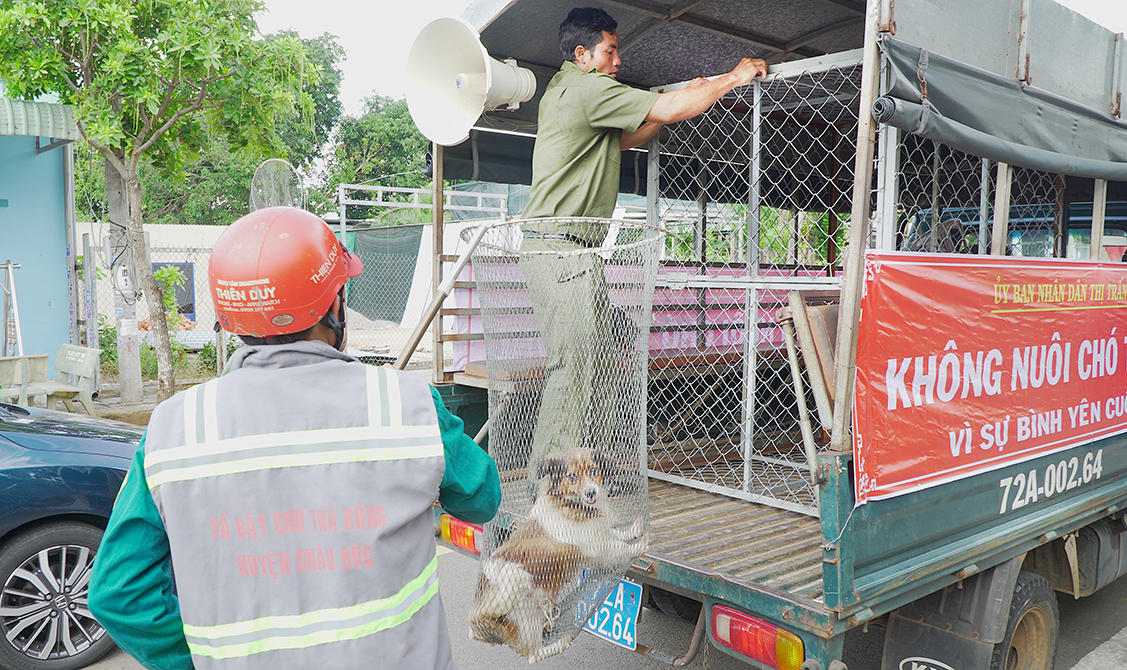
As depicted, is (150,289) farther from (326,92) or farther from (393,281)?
(326,92)

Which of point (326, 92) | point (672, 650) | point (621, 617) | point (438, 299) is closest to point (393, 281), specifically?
point (672, 650)

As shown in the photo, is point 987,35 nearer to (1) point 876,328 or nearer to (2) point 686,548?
(1) point 876,328

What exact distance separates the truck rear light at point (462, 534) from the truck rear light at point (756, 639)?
1.03 metres

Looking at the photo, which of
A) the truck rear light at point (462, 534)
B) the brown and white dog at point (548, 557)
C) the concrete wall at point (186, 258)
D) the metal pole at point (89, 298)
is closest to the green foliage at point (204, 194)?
the concrete wall at point (186, 258)

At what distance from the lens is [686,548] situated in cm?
293

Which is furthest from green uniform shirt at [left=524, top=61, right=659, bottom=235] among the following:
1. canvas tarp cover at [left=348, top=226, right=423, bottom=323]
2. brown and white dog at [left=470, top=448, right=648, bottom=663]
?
canvas tarp cover at [left=348, top=226, right=423, bottom=323]

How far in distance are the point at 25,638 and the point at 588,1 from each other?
3820 millimetres

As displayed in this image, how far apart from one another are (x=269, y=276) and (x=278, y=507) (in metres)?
0.41

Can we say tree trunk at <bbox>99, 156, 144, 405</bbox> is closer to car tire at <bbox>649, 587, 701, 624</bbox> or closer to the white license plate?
car tire at <bbox>649, 587, 701, 624</bbox>

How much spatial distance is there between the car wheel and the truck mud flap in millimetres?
3195

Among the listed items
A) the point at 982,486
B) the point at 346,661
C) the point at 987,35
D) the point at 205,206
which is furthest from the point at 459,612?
the point at 205,206

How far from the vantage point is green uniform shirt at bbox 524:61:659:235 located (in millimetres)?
3293

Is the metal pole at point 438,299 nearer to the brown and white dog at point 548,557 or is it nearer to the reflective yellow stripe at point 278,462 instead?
the brown and white dog at point 548,557

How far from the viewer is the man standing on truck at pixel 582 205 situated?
9.39ft
